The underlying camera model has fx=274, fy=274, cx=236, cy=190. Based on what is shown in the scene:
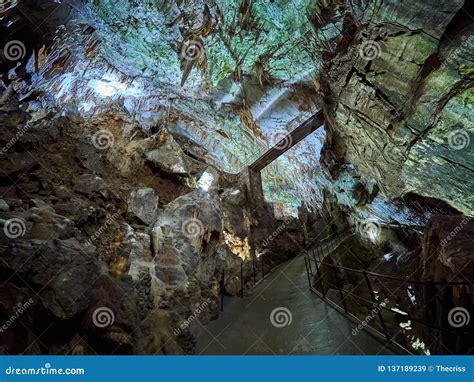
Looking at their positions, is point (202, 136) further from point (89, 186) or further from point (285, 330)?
point (285, 330)

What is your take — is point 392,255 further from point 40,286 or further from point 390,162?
point 40,286

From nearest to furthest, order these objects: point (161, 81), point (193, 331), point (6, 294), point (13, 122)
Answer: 1. point (6, 294)
2. point (193, 331)
3. point (13, 122)
4. point (161, 81)

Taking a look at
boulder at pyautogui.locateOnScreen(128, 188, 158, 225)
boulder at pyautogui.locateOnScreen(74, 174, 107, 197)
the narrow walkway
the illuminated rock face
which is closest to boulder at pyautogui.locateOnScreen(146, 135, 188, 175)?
the illuminated rock face

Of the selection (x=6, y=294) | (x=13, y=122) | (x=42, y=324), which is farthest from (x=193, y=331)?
(x=13, y=122)

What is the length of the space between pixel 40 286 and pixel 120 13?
8.16 metres

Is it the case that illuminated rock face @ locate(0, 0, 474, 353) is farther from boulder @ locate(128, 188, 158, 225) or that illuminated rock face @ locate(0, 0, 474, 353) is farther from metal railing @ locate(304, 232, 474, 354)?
metal railing @ locate(304, 232, 474, 354)

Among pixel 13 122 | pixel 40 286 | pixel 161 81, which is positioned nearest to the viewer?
pixel 40 286

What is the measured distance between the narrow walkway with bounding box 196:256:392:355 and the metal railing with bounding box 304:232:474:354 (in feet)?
1.03

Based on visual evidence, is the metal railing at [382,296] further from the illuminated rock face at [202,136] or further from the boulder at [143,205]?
the boulder at [143,205]

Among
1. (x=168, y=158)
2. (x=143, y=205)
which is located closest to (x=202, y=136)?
(x=168, y=158)

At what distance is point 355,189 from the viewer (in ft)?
38.9

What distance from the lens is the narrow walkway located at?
4402 mm

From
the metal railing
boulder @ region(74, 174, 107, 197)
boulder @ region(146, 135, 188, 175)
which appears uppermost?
boulder @ region(74, 174, 107, 197)

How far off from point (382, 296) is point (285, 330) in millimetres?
5683
